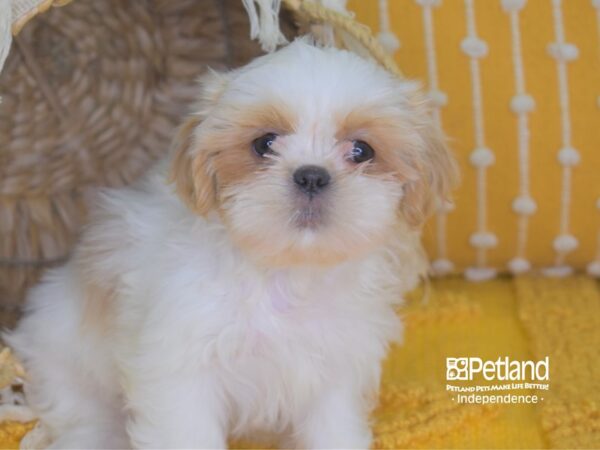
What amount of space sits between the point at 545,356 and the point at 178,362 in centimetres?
125

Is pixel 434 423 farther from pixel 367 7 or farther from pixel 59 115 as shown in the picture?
pixel 59 115

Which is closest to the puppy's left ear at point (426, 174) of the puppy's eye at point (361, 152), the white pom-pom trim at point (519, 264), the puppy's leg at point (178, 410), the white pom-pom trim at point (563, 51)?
the puppy's eye at point (361, 152)

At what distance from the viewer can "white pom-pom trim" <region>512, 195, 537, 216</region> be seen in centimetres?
342

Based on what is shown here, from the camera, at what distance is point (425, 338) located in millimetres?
3338

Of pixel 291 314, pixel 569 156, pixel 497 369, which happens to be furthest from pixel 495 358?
pixel 291 314

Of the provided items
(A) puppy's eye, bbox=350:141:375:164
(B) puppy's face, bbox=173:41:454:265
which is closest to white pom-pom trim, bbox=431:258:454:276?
(B) puppy's face, bbox=173:41:454:265

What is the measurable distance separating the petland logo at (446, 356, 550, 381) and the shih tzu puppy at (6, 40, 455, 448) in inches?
14.5

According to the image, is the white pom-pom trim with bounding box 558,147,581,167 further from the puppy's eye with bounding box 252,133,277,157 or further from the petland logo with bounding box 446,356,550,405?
the puppy's eye with bounding box 252,133,277,157

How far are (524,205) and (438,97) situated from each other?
0.48m

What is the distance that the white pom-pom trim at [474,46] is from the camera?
3.23 metres

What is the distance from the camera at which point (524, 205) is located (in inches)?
134

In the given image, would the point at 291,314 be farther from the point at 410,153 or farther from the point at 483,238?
the point at 483,238

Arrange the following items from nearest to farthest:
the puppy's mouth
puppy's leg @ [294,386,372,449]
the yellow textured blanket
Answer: the puppy's mouth, puppy's leg @ [294,386,372,449], the yellow textured blanket

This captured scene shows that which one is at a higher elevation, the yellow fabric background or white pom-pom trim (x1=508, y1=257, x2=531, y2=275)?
the yellow fabric background
